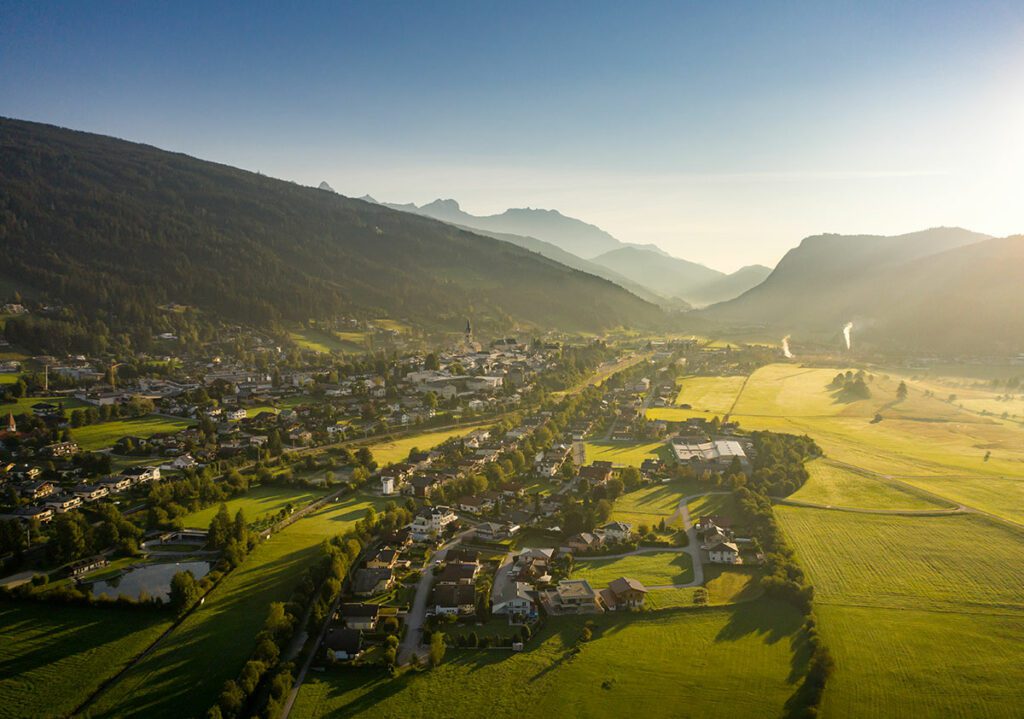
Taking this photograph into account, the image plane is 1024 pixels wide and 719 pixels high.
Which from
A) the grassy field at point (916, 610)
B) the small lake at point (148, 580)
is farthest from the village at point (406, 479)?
the grassy field at point (916, 610)

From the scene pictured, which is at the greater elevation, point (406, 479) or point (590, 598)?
point (590, 598)

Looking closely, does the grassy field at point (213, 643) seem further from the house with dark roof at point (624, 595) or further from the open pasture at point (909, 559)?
the open pasture at point (909, 559)

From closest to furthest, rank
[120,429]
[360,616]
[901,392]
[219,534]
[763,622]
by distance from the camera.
Result: [360,616] < [763,622] < [219,534] < [120,429] < [901,392]

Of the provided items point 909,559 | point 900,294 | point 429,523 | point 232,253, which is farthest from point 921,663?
point 900,294

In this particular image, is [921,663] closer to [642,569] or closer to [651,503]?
[642,569]

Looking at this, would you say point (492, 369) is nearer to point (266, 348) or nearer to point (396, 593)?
point (266, 348)

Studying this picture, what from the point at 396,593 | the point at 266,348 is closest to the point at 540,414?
the point at 396,593
